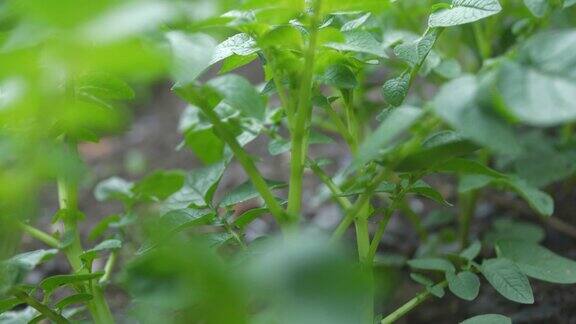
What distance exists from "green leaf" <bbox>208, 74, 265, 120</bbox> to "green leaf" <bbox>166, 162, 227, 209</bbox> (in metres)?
0.27

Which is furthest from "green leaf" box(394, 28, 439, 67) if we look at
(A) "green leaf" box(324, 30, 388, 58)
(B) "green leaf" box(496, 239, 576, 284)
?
(B) "green leaf" box(496, 239, 576, 284)

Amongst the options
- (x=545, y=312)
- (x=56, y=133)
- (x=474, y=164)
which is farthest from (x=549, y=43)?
(x=545, y=312)

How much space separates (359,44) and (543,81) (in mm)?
237

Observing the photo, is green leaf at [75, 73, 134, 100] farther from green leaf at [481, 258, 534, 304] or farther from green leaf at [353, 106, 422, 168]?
green leaf at [481, 258, 534, 304]

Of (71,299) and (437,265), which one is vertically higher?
(71,299)

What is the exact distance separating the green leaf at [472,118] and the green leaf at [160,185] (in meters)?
0.62

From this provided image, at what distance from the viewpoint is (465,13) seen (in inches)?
31.4

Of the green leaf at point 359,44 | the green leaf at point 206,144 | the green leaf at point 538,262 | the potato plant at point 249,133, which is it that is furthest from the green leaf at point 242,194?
the green leaf at point 538,262

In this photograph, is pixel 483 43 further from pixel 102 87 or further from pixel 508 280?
pixel 102 87

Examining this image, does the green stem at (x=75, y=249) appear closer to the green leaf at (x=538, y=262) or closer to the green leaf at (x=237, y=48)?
the green leaf at (x=237, y=48)

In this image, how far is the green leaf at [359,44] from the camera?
28.0 inches

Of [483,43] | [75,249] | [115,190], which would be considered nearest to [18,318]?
[75,249]

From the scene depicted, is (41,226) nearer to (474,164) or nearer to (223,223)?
(223,223)

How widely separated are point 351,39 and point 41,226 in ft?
5.58
